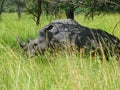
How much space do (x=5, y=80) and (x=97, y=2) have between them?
281 centimetres

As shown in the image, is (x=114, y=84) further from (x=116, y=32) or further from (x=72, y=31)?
(x=116, y=32)

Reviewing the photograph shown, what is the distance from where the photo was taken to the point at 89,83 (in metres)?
3.15

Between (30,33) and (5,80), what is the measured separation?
18.7 ft

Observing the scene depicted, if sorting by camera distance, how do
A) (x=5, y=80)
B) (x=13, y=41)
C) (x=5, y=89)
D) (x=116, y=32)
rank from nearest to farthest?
(x=5, y=89)
(x=5, y=80)
(x=13, y=41)
(x=116, y=32)

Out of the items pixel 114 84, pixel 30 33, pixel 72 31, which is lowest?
pixel 30 33

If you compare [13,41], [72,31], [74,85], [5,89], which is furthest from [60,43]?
[74,85]

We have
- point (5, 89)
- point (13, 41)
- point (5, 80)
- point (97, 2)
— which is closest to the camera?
point (5, 89)

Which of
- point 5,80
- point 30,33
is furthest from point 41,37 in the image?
point 5,80

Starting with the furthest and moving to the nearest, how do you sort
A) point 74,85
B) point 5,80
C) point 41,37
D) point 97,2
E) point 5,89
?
point 41,37, point 97,2, point 5,80, point 5,89, point 74,85

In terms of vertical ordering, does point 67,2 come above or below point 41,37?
above

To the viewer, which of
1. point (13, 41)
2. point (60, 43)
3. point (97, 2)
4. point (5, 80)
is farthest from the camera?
point (13, 41)

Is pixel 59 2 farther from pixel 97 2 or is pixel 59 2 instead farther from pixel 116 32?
pixel 116 32

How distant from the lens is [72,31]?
6773 mm

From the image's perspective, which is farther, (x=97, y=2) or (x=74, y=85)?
(x=97, y=2)
